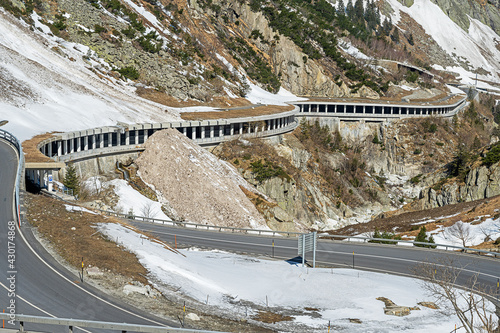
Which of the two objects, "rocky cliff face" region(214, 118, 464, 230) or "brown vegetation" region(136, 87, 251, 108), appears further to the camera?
"brown vegetation" region(136, 87, 251, 108)

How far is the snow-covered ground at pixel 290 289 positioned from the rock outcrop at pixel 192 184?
19.0m

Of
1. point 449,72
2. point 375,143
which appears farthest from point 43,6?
point 449,72

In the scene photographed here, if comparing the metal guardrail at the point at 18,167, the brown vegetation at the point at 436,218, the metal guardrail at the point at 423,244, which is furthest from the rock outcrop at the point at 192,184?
the metal guardrail at the point at 18,167

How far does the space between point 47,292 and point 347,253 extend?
870 inches

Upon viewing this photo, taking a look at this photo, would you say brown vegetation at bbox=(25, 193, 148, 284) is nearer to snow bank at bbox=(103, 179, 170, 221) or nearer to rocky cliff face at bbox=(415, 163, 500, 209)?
snow bank at bbox=(103, 179, 170, 221)

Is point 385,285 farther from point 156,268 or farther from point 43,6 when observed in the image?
point 43,6

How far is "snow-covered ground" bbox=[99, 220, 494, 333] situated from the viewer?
969 inches

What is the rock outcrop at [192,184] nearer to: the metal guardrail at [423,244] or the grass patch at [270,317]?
the metal guardrail at [423,244]

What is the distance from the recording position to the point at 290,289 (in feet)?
95.7

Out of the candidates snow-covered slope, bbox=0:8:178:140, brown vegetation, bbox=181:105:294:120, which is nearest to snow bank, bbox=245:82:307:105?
brown vegetation, bbox=181:105:294:120

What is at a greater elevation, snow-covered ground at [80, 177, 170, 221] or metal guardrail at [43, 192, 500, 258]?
snow-covered ground at [80, 177, 170, 221]

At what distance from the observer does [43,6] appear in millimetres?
81500

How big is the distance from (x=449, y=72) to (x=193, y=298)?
176 m

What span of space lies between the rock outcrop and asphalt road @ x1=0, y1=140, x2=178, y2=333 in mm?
26657
